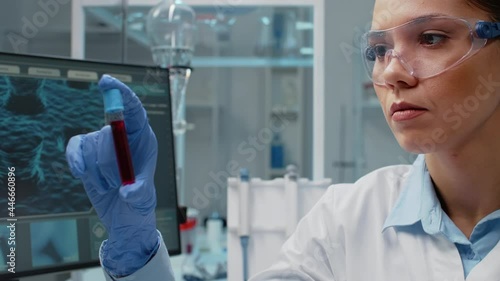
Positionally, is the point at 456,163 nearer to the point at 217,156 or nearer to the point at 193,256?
the point at 193,256

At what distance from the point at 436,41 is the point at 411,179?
34 cm

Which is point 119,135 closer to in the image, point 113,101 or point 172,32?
point 113,101

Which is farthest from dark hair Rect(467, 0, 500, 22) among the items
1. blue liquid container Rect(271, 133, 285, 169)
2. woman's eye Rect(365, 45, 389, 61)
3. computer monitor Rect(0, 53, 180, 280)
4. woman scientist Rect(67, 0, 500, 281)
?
blue liquid container Rect(271, 133, 285, 169)

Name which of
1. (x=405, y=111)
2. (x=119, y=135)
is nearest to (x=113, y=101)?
(x=119, y=135)

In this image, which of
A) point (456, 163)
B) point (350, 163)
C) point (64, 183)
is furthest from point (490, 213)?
point (350, 163)

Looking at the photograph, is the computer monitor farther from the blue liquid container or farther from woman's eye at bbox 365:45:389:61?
the blue liquid container

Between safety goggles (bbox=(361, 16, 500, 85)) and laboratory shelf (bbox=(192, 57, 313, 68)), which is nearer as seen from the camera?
safety goggles (bbox=(361, 16, 500, 85))

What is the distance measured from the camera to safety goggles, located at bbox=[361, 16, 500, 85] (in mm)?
801

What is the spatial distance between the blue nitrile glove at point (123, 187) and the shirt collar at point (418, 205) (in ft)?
1.60

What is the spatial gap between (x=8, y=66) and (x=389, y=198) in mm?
843

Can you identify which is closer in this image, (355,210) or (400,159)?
(355,210)

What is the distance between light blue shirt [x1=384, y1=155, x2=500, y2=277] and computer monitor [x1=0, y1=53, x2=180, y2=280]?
65 cm

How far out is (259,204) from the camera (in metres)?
1.39

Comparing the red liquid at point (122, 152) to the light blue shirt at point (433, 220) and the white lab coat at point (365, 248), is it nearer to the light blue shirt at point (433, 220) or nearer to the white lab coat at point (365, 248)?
the white lab coat at point (365, 248)
